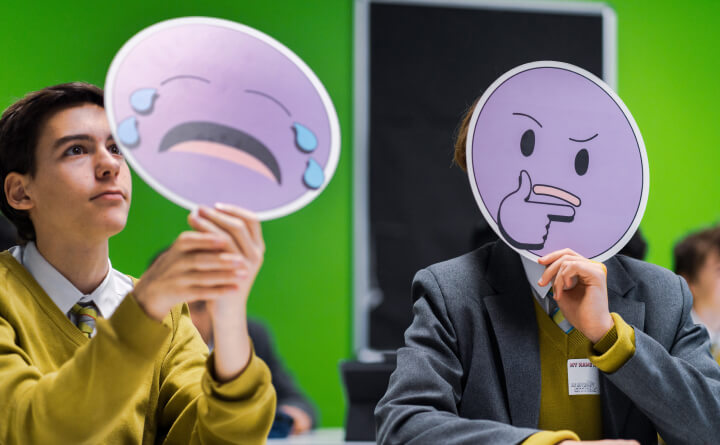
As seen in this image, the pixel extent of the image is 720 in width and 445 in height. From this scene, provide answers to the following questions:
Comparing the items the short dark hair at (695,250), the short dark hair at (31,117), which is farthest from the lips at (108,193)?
the short dark hair at (695,250)

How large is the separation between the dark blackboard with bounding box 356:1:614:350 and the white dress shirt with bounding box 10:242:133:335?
7.75 feet

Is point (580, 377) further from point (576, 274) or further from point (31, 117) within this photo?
point (31, 117)

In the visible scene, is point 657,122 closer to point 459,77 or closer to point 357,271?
point 459,77

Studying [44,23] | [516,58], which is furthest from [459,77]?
[44,23]

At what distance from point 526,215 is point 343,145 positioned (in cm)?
238

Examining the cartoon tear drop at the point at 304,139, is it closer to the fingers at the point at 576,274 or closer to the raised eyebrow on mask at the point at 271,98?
the raised eyebrow on mask at the point at 271,98

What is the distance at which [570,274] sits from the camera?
1.19 metres

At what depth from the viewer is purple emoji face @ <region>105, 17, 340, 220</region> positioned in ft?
3.16

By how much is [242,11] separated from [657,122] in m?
2.21

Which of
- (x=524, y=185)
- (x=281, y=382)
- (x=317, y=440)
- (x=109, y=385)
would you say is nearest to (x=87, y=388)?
(x=109, y=385)

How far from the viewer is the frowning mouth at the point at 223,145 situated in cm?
98

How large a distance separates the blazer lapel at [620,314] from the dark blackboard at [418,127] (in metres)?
2.13

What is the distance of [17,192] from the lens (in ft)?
3.90

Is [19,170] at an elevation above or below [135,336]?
above
